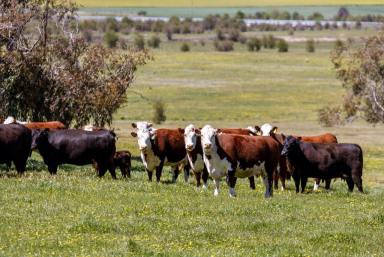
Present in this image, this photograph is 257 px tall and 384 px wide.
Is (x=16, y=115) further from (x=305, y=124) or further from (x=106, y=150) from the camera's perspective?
(x=305, y=124)

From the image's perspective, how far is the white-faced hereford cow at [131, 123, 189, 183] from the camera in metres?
26.1

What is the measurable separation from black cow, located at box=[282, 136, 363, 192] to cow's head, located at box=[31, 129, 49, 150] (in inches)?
258

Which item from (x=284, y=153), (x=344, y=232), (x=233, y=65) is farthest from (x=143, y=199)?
(x=233, y=65)

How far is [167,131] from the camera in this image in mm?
26719

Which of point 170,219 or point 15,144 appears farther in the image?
point 15,144

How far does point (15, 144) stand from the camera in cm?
2477

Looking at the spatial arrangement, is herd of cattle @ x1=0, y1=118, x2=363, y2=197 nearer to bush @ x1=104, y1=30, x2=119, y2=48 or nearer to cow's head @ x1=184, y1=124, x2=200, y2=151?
cow's head @ x1=184, y1=124, x2=200, y2=151

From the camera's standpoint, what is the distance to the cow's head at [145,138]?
25906mm

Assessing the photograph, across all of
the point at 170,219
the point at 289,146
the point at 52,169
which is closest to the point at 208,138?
the point at 289,146

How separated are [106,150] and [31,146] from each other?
204cm

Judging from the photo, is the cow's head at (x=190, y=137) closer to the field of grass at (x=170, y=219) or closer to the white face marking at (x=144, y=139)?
the field of grass at (x=170, y=219)

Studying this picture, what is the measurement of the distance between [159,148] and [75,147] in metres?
2.37

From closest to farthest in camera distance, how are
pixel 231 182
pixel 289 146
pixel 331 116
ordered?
pixel 231 182
pixel 289 146
pixel 331 116

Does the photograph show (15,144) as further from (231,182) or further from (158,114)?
(158,114)
